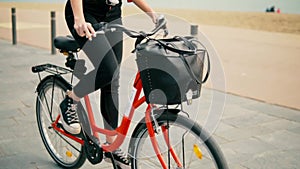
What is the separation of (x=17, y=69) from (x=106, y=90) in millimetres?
5194

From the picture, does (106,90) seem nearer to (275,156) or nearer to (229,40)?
(275,156)

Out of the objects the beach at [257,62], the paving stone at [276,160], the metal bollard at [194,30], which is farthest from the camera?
the metal bollard at [194,30]

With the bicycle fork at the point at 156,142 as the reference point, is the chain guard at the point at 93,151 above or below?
below

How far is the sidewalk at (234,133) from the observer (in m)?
3.76

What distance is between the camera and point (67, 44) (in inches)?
121

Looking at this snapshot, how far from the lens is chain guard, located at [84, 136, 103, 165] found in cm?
302

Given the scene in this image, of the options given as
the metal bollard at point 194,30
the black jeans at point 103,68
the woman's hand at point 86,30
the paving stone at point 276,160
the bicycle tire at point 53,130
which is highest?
the woman's hand at point 86,30

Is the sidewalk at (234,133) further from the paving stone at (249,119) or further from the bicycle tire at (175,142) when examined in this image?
the bicycle tire at (175,142)

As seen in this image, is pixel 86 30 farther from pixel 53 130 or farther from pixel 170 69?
pixel 53 130

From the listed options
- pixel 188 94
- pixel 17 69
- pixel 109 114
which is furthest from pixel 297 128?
pixel 17 69

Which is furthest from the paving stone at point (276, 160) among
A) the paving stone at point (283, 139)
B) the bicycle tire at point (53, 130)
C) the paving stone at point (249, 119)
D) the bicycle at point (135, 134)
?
the bicycle tire at point (53, 130)

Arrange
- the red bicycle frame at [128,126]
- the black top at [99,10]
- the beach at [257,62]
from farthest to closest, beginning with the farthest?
the beach at [257,62]
the black top at [99,10]
the red bicycle frame at [128,126]

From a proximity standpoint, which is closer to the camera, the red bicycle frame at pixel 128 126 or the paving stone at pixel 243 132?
the red bicycle frame at pixel 128 126

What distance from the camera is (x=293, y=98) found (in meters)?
6.11
